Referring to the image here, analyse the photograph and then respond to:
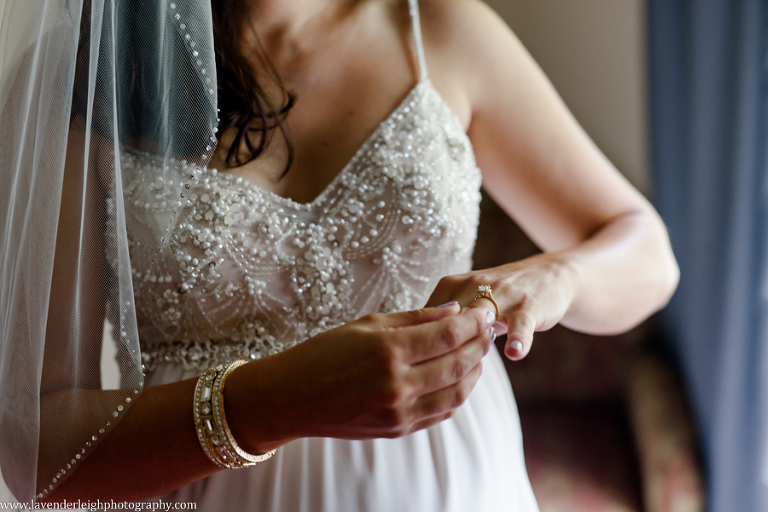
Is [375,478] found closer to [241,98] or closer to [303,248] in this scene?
[303,248]

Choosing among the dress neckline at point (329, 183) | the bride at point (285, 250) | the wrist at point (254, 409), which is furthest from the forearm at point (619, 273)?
the wrist at point (254, 409)

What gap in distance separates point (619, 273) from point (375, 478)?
1.28ft

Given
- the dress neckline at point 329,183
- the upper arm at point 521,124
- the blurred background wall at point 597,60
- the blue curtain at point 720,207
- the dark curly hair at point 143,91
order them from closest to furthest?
the dark curly hair at point 143,91, the dress neckline at point 329,183, the upper arm at point 521,124, the blue curtain at point 720,207, the blurred background wall at point 597,60

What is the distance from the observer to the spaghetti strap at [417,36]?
2.62ft

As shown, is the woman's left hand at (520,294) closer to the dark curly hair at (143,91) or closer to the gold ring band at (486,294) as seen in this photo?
the gold ring band at (486,294)

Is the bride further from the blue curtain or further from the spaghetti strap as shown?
the blue curtain

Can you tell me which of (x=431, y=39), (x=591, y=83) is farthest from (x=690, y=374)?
(x=431, y=39)

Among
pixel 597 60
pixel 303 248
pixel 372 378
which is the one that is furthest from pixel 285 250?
pixel 597 60

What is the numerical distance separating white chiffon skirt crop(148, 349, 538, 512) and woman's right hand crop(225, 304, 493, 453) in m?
0.14

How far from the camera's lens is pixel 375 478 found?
679mm

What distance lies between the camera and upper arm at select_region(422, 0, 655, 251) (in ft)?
2.69

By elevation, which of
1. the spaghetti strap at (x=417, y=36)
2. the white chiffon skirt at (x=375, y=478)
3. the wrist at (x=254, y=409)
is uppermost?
the spaghetti strap at (x=417, y=36)

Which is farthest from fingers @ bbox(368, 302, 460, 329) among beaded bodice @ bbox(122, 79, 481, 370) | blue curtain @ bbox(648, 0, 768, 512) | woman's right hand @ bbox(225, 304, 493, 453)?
blue curtain @ bbox(648, 0, 768, 512)

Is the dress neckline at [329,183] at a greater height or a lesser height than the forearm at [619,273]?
greater
